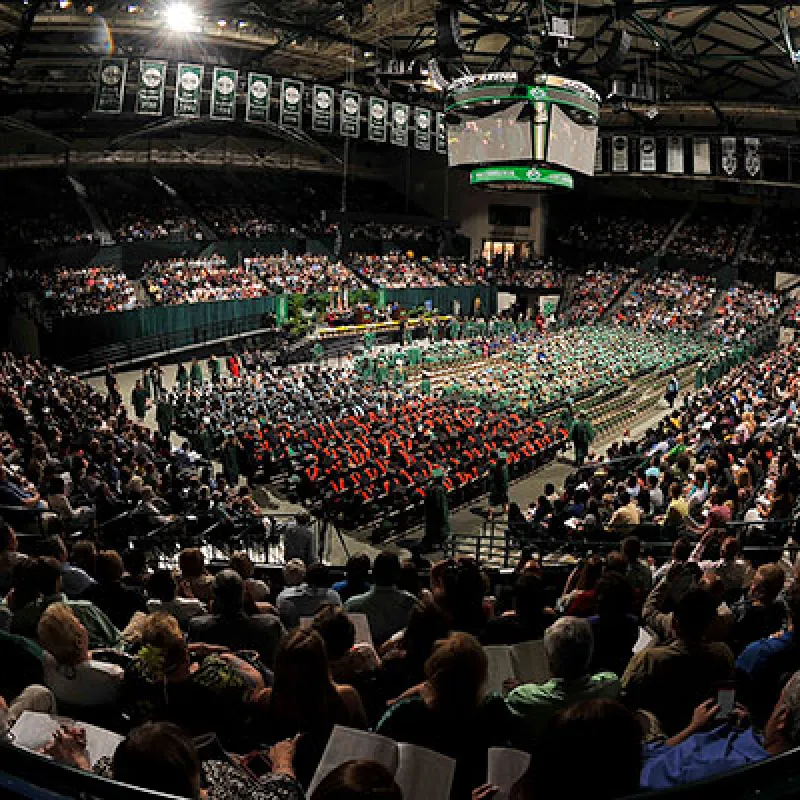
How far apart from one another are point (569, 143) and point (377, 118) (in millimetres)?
12842

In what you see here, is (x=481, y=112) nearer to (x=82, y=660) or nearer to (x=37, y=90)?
(x=82, y=660)

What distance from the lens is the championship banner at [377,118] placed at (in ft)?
99.8

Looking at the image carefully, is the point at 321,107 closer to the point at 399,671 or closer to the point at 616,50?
the point at 616,50

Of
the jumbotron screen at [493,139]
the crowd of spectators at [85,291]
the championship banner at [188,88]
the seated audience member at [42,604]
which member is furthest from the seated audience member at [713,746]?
the crowd of spectators at [85,291]

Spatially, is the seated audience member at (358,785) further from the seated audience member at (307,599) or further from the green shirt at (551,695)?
the seated audience member at (307,599)

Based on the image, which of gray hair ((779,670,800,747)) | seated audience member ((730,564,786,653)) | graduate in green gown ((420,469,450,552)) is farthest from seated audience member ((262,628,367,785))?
graduate in green gown ((420,469,450,552))

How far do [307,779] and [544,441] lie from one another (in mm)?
17747

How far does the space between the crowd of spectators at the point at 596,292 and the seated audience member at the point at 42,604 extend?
135 feet

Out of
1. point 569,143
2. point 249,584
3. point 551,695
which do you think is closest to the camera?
point 551,695

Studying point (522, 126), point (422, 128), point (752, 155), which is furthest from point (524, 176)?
point (752, 155)

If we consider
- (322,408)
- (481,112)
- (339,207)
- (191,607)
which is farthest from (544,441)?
(339,207)

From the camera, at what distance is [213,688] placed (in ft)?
10.8

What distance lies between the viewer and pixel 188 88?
2570cm

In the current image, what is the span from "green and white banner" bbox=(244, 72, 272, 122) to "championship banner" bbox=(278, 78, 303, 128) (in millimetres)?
630
